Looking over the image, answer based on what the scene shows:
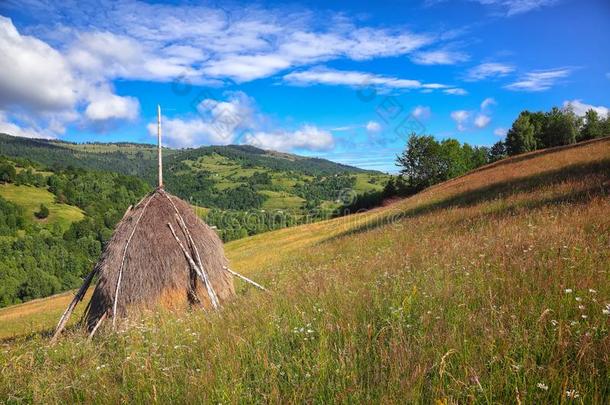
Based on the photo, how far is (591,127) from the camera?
6819cm

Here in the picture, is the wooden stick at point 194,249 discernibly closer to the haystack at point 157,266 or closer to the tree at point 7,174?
the haystack at point 157,266

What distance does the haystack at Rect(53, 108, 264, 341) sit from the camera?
28.6ft

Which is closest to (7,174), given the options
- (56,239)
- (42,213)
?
(42,213)

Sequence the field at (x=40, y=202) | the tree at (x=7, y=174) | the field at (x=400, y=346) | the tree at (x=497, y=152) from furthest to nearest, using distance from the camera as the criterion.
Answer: the tree at (x=7, y=174)
the field at (x=40, y=202)
the tree at (x=497, y=152)
the field at (x=400, y=346)

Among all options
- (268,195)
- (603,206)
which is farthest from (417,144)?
(268,195)

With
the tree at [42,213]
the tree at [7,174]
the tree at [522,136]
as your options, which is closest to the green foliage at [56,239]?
the tree at [42,213]

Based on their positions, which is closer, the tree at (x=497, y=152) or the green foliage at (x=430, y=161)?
the green foliage at (x=430, y=161)

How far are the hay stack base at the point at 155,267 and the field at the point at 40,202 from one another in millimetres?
130962

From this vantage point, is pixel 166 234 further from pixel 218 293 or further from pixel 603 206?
pixel 603 206

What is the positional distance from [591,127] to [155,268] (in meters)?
83.1

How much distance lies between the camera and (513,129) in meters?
74.0

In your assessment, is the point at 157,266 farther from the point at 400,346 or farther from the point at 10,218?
the point at 10,218

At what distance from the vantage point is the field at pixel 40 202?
122750 mm

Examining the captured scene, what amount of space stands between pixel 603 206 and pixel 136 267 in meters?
10.4
